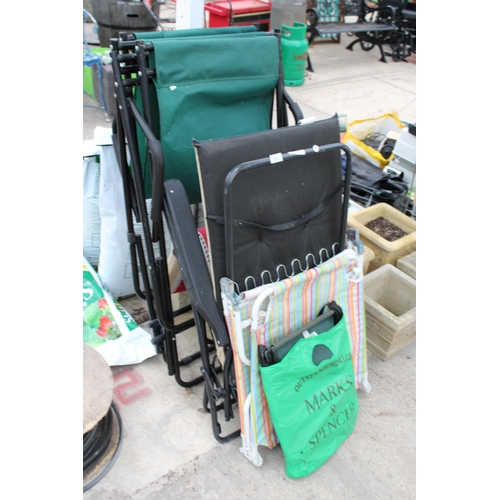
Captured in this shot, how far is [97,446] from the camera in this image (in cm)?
199

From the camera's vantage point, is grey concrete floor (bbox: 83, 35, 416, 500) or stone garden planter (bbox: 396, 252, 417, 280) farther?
stone garden planter (bbox: 396, 252, 417, 280)

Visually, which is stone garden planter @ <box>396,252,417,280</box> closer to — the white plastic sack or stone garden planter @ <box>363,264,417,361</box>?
stone garden planter @ <box>363,264,417,361</box>

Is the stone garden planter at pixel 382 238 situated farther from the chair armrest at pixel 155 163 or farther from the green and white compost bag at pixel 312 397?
the chair armrest at pixel 155 163

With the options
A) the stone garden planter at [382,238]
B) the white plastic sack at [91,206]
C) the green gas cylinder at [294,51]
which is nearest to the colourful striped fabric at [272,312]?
the stone garden planter at [382,238]

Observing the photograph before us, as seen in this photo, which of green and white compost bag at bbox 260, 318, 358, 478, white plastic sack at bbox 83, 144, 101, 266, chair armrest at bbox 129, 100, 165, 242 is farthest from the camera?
white plastic sack at bbox 83, 144, 101, 266

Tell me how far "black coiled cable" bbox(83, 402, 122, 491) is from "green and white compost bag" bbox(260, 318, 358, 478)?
752 millimetres

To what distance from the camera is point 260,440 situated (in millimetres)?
2000

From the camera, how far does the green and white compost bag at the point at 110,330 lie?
94.7 inches

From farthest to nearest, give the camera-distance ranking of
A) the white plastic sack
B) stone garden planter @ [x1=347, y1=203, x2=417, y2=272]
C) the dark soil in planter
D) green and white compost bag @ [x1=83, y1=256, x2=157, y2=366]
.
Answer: the dark soil in planter < stone garden planter @ [x1=347, y1=203, x2=417, y2=272] < the white plastic sack < green and white compost bag @ [x1=83, y1=256, x2=157, y2=366]

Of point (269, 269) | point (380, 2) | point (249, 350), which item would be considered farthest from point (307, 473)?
point (380, 2)

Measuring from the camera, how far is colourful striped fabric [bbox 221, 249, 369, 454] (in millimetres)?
1804

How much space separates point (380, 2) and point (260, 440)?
28.3 ft

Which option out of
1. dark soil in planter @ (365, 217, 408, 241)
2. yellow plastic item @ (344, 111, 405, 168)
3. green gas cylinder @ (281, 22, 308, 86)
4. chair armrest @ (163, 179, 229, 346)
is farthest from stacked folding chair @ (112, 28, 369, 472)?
green gas cylinder @ (281, 22, 308, 86)

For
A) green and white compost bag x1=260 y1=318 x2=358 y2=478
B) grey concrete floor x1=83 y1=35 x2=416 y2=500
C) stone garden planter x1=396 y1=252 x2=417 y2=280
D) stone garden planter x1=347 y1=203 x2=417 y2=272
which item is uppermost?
stone garden planter x1=347 y1=203 x2=417 y2=272
